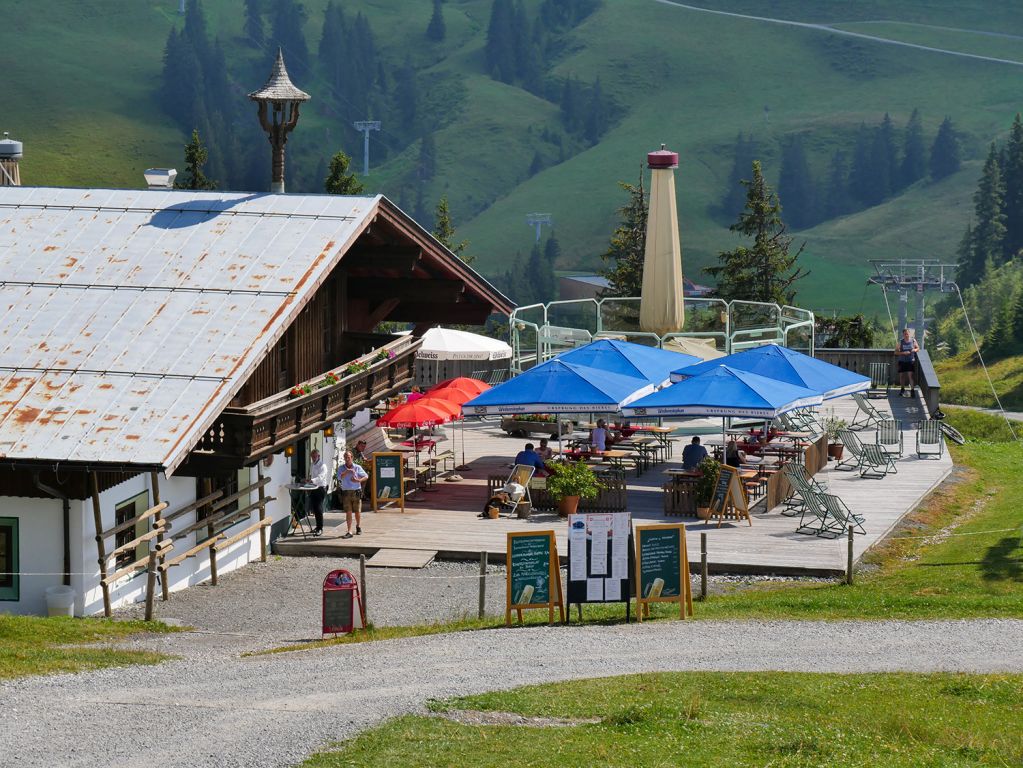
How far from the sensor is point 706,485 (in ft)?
86.6

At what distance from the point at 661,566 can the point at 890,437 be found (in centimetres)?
1483

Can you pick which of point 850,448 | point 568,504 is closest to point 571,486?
point 568,504

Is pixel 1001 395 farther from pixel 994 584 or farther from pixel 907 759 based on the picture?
pixel 907 759

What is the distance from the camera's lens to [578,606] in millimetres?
19359

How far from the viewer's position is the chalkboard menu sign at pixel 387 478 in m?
27.6

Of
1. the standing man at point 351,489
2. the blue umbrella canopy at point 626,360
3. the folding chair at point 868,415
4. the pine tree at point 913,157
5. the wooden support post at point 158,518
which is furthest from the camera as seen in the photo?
the pine tree at point 913,157

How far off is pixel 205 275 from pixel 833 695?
1360 cm

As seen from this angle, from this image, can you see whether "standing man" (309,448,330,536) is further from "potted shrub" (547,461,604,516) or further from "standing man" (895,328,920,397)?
"standing man" (895,328,920,397)

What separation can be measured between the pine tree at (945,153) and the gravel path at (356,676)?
179412 millimetres

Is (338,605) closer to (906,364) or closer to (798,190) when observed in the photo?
(906,364)

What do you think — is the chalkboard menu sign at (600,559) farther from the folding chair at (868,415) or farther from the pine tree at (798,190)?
the pine tree at (798,190)

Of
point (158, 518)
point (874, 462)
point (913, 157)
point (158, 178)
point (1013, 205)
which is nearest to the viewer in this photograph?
point (158, 518)

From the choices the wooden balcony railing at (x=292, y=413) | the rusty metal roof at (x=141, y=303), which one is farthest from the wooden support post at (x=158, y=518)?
the rusty metal roof at (x=141, y=303)

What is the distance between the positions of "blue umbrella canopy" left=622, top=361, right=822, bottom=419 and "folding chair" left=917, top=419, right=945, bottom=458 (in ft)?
19.9
